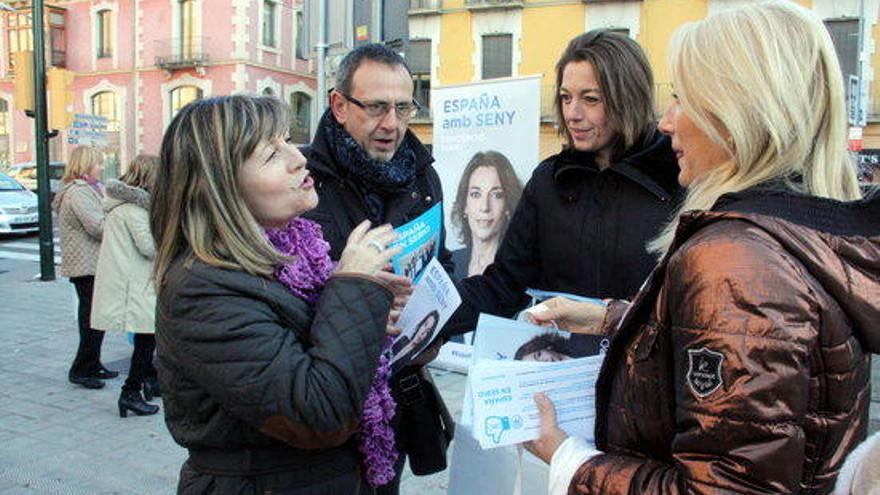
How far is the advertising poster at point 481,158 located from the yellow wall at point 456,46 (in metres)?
21.4

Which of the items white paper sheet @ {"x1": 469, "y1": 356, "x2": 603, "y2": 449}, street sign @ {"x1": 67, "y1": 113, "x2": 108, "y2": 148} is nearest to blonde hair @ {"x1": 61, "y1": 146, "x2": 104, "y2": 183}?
white paper sheet @ {"x1": 469, "y1": 356, "x2": 603, "y2": 449}

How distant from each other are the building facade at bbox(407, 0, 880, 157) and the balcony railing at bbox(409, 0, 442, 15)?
4cm

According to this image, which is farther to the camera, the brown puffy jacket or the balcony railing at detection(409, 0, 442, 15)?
the balcony railing at detection(409, 0, 442, 15)

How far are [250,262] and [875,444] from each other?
124cm

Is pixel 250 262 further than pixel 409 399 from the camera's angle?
No

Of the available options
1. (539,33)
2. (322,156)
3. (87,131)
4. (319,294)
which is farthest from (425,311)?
(539,33)

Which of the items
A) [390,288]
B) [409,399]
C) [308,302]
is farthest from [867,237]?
[409,399]

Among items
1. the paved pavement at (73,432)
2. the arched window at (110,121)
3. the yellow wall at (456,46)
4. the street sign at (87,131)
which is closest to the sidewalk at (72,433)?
the paved pavement at (73,432)

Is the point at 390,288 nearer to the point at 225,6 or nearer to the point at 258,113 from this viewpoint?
the point at 258,113

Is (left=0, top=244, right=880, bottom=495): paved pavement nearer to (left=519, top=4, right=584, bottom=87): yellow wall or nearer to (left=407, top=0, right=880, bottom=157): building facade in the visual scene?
(left=407, top=0, right=880, bottom=157): building facade

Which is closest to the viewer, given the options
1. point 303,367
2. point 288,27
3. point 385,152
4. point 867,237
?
point 867,237

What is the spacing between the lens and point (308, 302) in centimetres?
176

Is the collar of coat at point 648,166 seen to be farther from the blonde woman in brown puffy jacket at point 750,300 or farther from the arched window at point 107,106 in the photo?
the arched window at point 107,106

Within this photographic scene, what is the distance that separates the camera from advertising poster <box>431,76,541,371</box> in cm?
550
